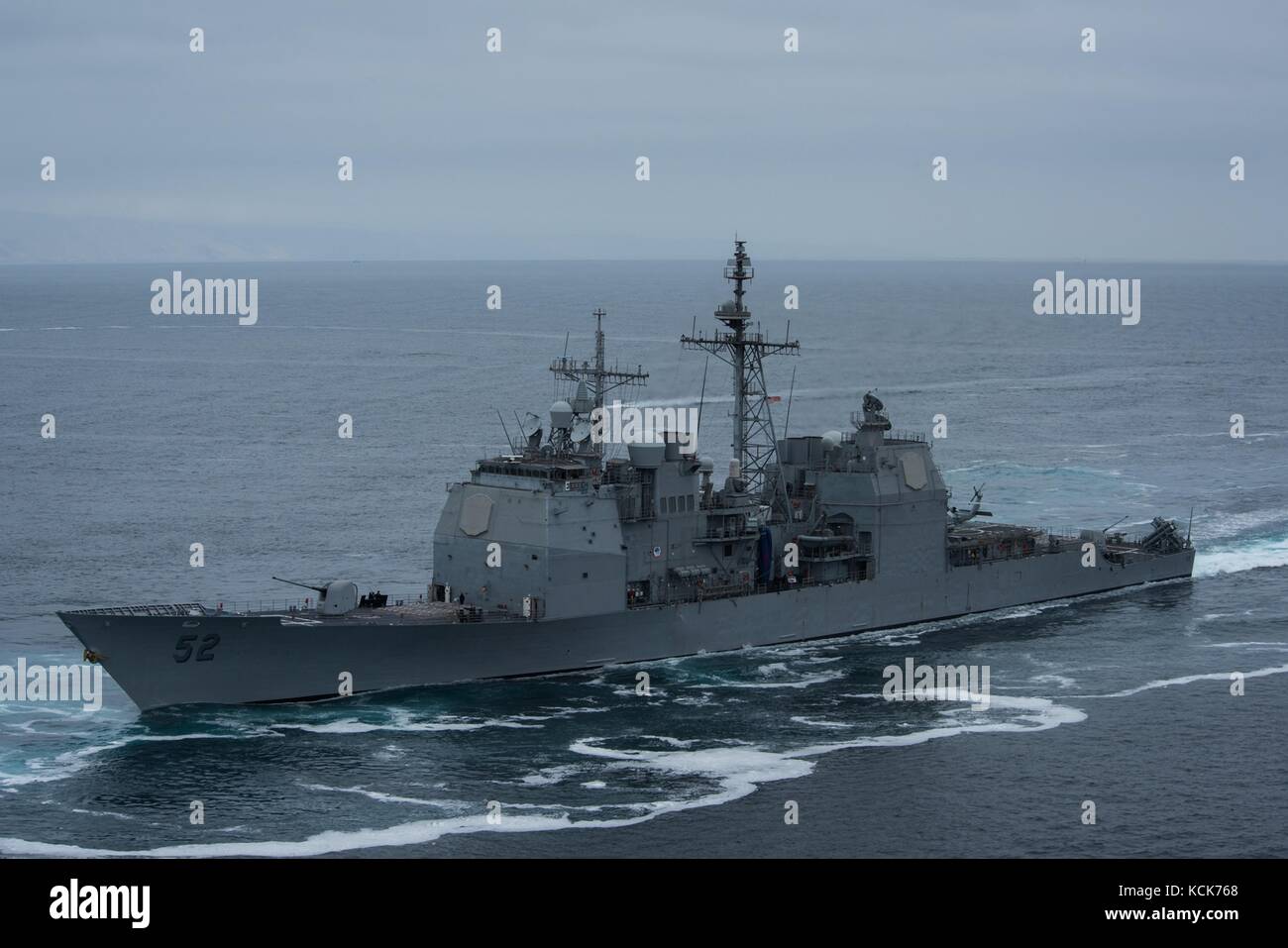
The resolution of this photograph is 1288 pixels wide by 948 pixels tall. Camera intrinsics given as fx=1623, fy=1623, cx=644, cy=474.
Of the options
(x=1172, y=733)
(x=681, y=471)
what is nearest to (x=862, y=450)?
(x=681, y=471)

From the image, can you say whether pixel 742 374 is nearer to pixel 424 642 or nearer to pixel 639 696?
pixel 639 696

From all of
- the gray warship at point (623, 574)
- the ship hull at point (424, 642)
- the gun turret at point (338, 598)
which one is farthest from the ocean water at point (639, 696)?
the gun turret at point (338, 598)

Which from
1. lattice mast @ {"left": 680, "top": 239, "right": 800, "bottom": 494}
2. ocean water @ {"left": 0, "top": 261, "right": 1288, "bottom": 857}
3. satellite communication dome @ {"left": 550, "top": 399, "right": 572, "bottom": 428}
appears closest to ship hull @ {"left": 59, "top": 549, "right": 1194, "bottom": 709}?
ocean water @ {"left": 0, "top": 261, "right": 1288, "bottom": 857}

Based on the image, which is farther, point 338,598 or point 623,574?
point 623,574

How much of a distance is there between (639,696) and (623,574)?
3.81 meters

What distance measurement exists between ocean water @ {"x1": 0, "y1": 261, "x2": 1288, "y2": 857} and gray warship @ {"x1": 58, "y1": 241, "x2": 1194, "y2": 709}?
839mm

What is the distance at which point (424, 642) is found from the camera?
41.0 meters

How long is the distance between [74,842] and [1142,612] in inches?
1376

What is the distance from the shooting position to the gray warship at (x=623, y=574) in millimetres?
39438

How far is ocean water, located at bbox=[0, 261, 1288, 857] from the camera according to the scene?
106 ft

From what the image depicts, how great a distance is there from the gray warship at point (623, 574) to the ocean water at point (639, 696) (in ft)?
2.75

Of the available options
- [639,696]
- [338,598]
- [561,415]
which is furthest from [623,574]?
[338,598]

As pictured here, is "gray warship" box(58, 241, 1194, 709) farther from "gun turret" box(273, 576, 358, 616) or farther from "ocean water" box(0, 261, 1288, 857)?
"ocean water" box(0, 261, 1288, 857)
